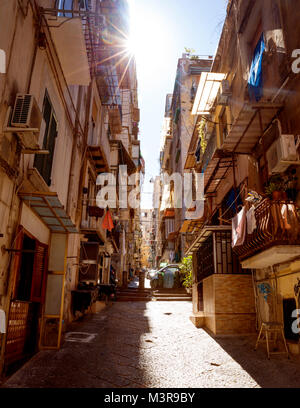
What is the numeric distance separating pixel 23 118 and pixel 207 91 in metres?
10.7

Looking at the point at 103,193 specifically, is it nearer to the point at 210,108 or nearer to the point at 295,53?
the point at 210,108

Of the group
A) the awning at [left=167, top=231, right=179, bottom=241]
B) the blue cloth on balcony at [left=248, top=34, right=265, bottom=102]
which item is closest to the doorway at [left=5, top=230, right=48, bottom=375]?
the blue cloth on balcony at [left=248, top=34, right=265, bottom=102]

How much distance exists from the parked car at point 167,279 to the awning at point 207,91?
10.8m

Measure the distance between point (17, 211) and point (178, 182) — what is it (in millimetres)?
25285

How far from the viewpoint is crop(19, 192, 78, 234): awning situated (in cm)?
638

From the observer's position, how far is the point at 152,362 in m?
6.75

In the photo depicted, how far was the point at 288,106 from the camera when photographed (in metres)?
7.93

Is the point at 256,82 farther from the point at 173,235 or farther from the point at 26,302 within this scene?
the point at 173,235

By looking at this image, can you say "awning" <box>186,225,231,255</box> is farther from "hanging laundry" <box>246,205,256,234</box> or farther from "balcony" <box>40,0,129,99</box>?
"balcony" <box>40,0,129,99</box>

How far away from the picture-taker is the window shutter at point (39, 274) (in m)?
7.44

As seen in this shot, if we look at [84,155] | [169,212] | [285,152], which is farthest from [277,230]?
[169,212]

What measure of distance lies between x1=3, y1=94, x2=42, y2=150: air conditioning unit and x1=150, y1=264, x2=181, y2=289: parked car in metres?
17.4

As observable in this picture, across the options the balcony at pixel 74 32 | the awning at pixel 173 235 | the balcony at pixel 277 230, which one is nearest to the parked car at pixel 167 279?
the awning at pixel 173 235
